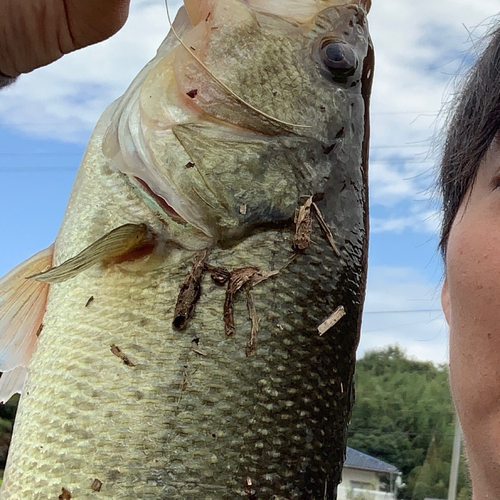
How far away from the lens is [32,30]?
1.96 meters

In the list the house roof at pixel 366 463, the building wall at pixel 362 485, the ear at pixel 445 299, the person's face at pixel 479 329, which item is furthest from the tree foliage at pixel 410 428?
the person's face at pixel 479 329

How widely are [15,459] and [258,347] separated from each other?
60 centimetres

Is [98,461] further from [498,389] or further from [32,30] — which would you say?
[32,30]

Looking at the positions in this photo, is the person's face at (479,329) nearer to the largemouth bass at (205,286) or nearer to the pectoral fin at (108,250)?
the largemouth bass at (205,286)

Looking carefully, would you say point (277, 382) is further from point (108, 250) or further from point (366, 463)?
point (366, 463)

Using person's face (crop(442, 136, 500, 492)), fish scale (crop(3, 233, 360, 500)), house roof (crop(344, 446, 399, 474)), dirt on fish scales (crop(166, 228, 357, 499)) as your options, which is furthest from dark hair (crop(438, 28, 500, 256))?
house roof (crop(344, 446, 399, 474))

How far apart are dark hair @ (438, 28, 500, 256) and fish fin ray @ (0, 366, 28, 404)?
1199 mm

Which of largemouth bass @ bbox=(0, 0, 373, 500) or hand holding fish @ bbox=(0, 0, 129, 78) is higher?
hand holding fish @ bbox=(0, 0, 129, 78)

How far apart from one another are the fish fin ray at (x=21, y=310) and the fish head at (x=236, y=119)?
1.12ft

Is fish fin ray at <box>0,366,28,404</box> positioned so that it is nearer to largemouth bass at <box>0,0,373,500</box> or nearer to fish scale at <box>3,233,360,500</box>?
largemouth bass at <box>0,0,373,500</box>

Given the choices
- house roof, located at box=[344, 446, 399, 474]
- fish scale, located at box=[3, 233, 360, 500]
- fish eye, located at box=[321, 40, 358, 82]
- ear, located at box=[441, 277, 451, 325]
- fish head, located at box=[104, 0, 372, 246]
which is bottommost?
fish scale, located at box=[3, 233, 360, 500]

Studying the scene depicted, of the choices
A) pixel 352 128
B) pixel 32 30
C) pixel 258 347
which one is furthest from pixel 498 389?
pixel 32 30

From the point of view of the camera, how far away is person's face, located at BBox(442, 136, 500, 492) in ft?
4.90

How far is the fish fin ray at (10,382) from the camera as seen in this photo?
1.81m
